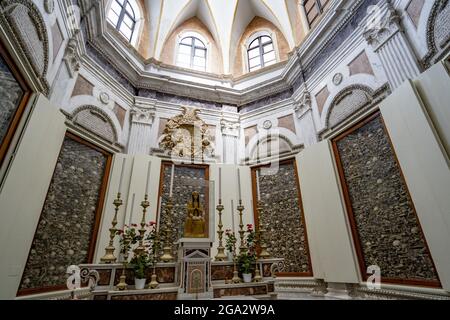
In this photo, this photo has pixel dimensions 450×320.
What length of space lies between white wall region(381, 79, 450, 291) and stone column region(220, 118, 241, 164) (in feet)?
17.4

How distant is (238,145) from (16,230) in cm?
721

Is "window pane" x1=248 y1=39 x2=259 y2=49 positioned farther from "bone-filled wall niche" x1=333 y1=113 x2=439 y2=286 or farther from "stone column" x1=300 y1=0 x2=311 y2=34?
"bone-filled wall niche" x1=333 y1=113 x2=439 y2=286

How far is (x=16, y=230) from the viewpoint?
4.34m

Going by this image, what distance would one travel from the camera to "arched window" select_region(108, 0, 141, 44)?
29.1 ft

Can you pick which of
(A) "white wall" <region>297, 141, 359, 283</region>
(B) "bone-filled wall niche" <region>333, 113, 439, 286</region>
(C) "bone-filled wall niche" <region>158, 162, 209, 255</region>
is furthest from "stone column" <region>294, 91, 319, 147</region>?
(C) "bone-filled wall niche" <region>158, 162, 209, 255</region>

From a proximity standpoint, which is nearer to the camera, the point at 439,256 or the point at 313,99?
the point at 439,256

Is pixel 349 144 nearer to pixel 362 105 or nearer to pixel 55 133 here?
pixel 362 105

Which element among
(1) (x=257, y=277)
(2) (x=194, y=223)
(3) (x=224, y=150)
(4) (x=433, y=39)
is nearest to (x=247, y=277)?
(1) (x=257, y=277)

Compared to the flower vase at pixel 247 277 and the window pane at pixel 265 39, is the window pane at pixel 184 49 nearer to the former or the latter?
the window pane at pixel 265 39

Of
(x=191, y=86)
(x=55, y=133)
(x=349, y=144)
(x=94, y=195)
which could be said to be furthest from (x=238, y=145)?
(x=55, y=133)

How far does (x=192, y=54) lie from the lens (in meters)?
11.3

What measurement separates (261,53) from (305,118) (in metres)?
4.75

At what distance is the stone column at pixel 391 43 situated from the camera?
5305 millimetres

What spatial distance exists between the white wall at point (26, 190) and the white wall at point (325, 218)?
6982mm
